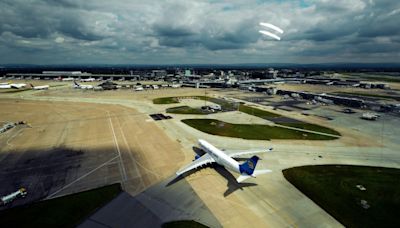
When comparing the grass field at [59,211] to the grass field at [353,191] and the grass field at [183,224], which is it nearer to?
the grass field at [183,224]

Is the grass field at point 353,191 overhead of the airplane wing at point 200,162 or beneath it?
beneath

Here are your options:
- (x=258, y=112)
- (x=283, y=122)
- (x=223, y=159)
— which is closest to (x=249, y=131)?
(x=283, y=122)

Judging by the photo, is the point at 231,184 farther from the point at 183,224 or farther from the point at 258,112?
the point at 258,112

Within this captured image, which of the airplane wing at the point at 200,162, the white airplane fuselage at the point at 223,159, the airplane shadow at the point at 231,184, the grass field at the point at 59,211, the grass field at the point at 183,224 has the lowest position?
the grass field at the point at 59,211

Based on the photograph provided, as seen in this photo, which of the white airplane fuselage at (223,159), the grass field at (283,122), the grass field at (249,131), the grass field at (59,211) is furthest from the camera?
the grass field at (283,122)

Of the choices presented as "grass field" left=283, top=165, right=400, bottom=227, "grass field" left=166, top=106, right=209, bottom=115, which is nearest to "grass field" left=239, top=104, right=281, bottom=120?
"grass field" left=166, top=106, right=209, bottom=115

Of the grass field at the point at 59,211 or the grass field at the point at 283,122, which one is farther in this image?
the grass field at the point at 283,122

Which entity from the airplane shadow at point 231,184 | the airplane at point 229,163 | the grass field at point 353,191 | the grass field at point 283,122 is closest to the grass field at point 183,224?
the airplane shadow at point 231,184
